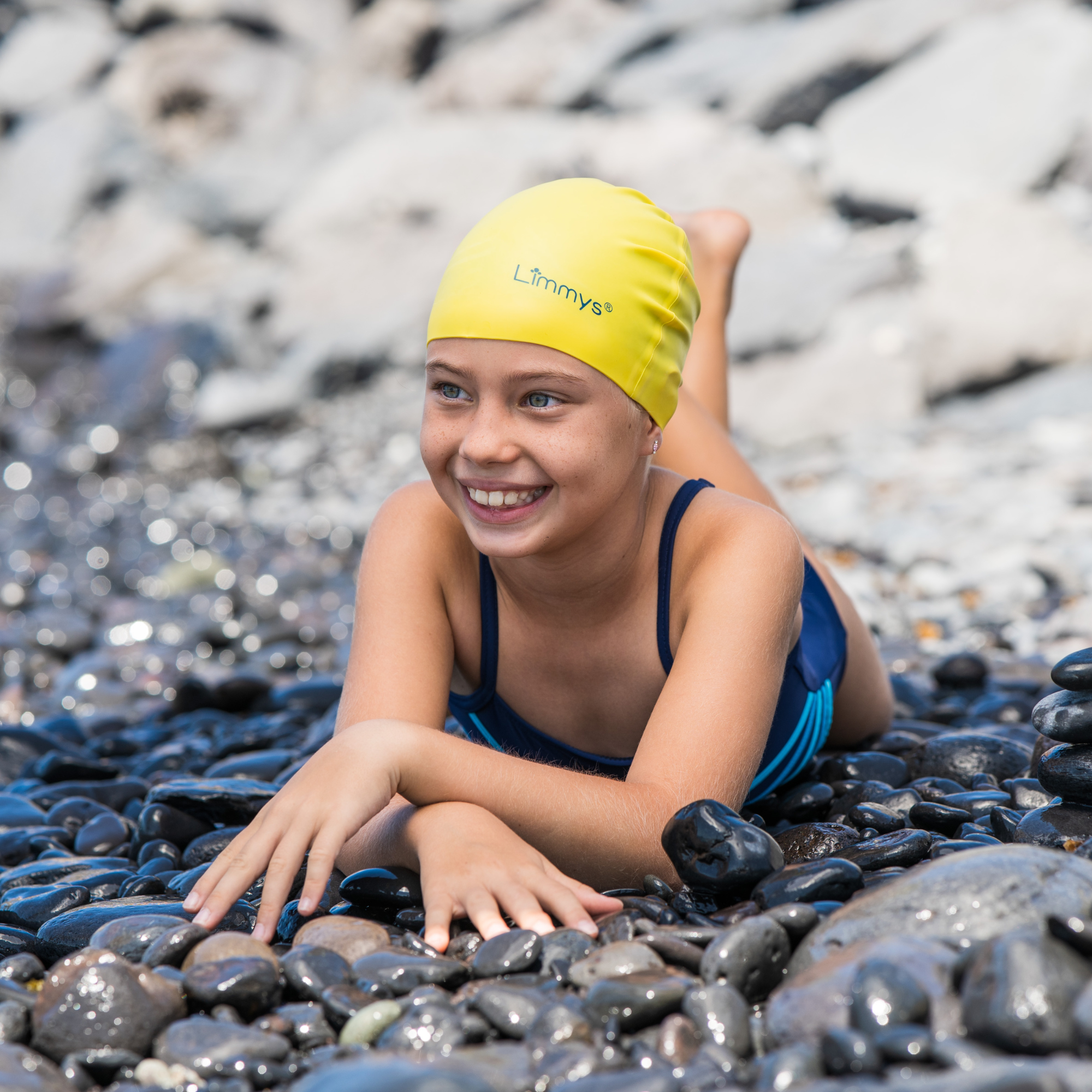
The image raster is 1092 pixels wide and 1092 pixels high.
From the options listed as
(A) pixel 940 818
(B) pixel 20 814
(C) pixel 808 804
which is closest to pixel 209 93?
(B) pixel 20 814

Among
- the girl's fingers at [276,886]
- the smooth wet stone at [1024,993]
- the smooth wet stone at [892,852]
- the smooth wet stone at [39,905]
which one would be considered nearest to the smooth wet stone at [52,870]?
the smooth wet stone at [39,905]

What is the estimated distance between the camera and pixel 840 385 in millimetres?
11344

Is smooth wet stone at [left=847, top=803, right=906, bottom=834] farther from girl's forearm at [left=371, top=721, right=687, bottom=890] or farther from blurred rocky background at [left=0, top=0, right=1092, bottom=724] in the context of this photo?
blurred rocky background at [left=0, top=0, right=1092, bottom=724]

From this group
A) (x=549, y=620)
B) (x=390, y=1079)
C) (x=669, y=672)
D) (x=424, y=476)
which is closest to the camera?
(x=390, y=1079)

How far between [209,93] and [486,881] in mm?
25340

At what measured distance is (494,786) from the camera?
2.80 meters

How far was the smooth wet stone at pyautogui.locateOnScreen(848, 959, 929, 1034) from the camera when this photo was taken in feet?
6.36

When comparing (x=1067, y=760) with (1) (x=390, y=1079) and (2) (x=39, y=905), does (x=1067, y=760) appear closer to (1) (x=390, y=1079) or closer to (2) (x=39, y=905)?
(1) (x=390, y=1079)

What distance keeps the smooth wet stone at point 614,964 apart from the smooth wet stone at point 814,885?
342mm

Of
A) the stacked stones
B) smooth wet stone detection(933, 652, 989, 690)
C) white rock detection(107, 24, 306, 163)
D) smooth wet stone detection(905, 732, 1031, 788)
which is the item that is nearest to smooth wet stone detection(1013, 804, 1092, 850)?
the stacked stones

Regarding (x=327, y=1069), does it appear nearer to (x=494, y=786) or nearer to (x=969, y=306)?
(x=494, y=786)

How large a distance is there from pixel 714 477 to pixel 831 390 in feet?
24.3

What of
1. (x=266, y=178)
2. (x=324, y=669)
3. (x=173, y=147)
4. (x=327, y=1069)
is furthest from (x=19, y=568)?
(x=173, y=147)

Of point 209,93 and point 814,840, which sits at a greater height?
point 209,93
